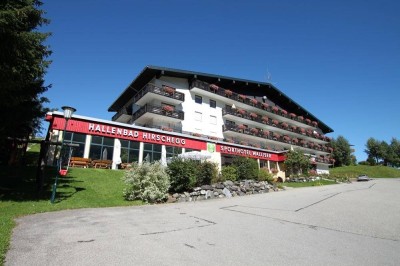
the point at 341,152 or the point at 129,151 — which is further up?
the point at 341,152

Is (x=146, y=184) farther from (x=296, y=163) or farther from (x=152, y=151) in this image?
(x=296, y=163)

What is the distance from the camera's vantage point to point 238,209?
13.0 meters

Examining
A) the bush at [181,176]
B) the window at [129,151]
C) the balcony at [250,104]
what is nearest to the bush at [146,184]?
the bush at [181,176]

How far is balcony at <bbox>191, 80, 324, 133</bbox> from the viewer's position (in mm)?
38594

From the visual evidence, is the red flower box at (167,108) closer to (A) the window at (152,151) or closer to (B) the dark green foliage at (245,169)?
(A) the window at (152,151)

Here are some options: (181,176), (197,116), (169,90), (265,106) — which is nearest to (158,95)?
(169,90)

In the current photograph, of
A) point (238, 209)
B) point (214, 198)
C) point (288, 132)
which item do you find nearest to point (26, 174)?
point (214, 198)

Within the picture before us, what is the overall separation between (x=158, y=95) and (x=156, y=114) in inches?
103

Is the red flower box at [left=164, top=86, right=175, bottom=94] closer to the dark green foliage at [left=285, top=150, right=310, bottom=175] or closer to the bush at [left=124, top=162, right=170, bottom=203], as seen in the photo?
the bush at [left=124, top=162, right=170, bottom=203]

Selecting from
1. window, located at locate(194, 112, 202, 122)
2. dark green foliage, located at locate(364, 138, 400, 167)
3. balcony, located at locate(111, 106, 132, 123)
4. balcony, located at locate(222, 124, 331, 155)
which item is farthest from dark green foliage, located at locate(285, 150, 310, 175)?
dark green foliage, located at locate(364, 138, 400, 167)

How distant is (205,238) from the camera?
7.53 metres

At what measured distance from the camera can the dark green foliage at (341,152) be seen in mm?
74500

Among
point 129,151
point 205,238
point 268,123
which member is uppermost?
point 268,123

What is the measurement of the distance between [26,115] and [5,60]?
231 inches
